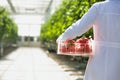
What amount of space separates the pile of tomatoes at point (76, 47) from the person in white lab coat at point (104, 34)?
0.13 meters

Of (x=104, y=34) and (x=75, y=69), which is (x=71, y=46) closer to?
(x=104, y=34)

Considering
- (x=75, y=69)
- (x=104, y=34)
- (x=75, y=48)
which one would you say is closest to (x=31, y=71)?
(x=75, y=69)

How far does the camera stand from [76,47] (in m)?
2.80

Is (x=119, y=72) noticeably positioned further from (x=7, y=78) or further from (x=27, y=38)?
(x=27, y=38)

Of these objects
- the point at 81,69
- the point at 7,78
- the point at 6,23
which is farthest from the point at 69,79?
the point at 6,23

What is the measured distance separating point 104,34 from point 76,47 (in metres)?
0.28

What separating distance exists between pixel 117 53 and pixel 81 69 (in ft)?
39.0

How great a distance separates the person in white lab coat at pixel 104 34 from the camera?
2.57 metres

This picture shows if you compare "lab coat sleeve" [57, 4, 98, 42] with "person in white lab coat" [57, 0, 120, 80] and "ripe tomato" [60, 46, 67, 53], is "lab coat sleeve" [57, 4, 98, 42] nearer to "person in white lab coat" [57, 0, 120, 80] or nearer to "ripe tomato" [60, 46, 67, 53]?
"person in white lab coat" [57, 0, 120, 80]

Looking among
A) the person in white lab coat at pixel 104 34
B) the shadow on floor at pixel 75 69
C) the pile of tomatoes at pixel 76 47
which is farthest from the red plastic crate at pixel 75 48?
the shadow on floor at pixel 75 69

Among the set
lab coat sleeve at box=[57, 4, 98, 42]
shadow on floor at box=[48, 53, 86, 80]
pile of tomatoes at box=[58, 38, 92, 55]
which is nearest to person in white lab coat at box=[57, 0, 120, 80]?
lab coat sleeve at box=[57, 4, 98, 42]

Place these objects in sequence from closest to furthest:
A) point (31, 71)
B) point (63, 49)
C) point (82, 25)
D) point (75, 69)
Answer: point (82, 25), point (63, 49), point (31, 71), point (75, 69)

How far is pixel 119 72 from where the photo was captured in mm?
2604

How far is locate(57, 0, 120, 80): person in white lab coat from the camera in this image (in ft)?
8.45
